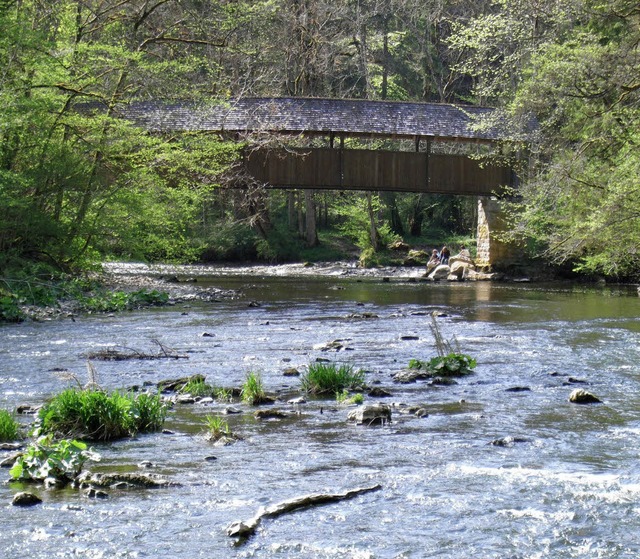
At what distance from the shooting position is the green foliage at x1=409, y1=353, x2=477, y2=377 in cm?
926

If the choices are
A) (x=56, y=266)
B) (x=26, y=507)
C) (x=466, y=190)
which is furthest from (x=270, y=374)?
(x=466, y=190)

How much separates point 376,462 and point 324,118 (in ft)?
68.4

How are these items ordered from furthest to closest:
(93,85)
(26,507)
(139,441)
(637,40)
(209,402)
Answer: (93,85) < (637,40) < (209,402) < (139,441) < (26,507)

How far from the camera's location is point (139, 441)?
6.41m

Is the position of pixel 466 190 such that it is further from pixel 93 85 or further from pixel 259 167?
pixel 93 85

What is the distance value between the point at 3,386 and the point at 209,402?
A: 2.05 metres

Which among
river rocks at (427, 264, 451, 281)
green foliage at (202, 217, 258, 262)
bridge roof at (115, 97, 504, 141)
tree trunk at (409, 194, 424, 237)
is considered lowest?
river rocks at (427, 264, 451, 281)

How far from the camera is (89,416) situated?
6422mm

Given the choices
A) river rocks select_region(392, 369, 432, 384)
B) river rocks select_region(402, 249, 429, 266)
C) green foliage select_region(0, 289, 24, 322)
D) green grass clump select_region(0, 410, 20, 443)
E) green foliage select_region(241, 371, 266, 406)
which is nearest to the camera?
green grass clump select_region(0, 410, 20, 443)

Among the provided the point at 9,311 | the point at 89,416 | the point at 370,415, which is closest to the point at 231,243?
the point at 9,311

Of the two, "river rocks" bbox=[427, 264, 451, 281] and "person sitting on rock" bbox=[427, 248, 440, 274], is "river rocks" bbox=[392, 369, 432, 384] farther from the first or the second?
"person sitting on rock" bbox=[427, 248, 440, 274]

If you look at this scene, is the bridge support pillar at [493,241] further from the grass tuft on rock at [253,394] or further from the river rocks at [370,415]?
the river rocks at [370,415]

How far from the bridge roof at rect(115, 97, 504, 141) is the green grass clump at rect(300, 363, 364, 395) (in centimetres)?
1746

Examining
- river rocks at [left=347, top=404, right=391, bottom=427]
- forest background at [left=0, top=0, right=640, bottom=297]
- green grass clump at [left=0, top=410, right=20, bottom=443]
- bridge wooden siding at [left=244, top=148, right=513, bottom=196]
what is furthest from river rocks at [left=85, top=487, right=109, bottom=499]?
bridge wooden siding at [left=244, top=148, right=513, bottom=196]
